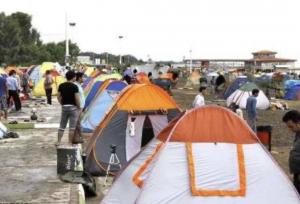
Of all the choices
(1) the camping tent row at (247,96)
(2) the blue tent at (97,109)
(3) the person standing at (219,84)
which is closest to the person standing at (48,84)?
(1) the camping tent row at (247,96)

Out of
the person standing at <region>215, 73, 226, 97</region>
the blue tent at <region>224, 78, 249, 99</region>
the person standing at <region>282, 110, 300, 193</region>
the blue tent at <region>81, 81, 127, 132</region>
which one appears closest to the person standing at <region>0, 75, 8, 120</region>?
the blue tent at <region>81, 81, 127, 132</region>

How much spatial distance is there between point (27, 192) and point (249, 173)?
3.77m

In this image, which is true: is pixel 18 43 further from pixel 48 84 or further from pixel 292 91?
pixel 48 84

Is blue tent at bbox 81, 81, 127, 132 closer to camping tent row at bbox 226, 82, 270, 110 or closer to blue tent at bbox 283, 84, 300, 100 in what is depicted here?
camping tent row at bbox 226, 82, 270, 110

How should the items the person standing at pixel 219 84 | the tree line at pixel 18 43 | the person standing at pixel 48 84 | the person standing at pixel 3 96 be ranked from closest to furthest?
the person standing at pixel 3 96
the person standing at pixel 48 84
the person standing at pixel 219 84
the tree line at pixel 18 43

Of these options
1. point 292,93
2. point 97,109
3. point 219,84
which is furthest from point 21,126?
point 292,93

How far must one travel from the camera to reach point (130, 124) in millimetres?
11758

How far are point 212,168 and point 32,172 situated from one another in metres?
4.70

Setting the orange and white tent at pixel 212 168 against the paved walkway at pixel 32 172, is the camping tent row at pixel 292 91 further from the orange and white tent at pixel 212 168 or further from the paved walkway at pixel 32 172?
the orange and white tent at pixel 212 168

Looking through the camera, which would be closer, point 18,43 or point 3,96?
point 3,96

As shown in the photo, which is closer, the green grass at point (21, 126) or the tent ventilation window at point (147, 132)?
the tent ventilation window at point (147, 132)

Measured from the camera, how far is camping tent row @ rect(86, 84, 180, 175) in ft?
37.8

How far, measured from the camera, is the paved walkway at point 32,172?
362 inches

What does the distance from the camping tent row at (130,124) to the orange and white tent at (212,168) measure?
388 cm
